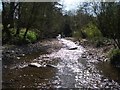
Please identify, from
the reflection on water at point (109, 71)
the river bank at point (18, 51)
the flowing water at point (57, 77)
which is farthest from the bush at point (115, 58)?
the river bank at point (18, 51)


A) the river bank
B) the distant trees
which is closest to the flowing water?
the distant trees

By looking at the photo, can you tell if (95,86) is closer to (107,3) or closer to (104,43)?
(107,3)

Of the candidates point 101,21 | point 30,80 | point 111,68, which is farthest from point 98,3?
point 30,80

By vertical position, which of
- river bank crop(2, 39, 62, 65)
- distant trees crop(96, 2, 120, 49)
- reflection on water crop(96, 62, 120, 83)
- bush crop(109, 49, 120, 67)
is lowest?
river bank crop(2, 39, 62, 65)

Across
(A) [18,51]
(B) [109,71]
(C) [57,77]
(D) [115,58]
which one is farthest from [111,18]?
(A) [18,51]

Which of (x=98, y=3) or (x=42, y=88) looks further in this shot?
(x=98, y=3)

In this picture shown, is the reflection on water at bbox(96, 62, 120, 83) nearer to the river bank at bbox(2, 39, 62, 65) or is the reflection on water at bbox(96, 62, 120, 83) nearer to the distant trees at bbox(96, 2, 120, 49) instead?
the distant trees at bbox(96, 2, 120, 49)

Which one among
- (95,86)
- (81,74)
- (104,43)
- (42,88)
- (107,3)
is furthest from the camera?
(104,43)

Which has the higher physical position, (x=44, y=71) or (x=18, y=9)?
Result: (x=18, y=9)

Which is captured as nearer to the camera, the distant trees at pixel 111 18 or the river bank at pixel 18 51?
the distant trees at pixel 111 18

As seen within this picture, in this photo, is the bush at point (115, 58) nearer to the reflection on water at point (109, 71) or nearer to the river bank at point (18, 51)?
the reflection on water at point (109, 71)

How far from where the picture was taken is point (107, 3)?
20.3m

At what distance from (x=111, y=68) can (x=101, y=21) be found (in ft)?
19.3

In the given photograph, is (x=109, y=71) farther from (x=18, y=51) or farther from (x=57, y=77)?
(x=18, y=51)
